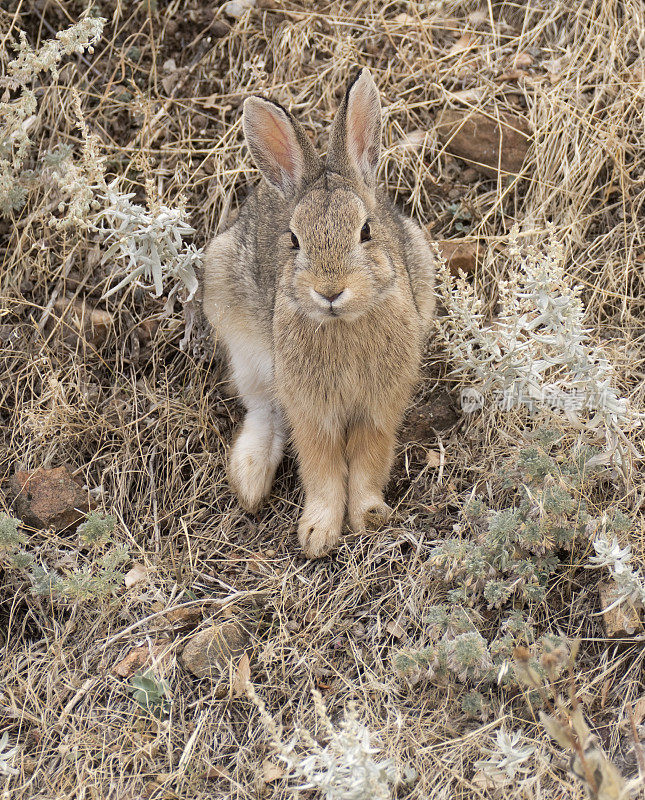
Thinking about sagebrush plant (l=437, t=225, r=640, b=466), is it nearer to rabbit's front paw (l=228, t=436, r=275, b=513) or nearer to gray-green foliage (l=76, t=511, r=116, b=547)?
rabbit's front paw (l=228, t=436, r=275, b=513)

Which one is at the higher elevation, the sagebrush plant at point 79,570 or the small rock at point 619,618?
the small rock at point 619,618

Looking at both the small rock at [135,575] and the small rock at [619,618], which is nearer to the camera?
the small rock at [619,618]

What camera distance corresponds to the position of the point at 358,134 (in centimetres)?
390

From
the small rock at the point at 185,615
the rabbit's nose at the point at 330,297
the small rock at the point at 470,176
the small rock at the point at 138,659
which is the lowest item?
the small rock at the point at 138,659

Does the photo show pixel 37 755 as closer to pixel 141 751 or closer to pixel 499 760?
pixel 141 751

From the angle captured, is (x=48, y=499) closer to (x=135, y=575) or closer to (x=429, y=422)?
(x=135, y=575)

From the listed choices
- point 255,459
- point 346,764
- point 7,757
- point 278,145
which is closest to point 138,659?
point 7,757

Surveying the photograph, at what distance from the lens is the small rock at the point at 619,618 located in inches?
131

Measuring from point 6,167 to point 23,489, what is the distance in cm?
163

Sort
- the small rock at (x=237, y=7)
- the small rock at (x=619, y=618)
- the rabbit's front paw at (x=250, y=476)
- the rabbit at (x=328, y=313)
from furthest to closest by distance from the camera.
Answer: the small rock at (x=237, y=7) < the rabbit's front paw at (x=250, y=476) < the rabbit at (x=328, y=313) < the small rock at (x=619, y=618)

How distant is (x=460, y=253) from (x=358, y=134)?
1.02 meters

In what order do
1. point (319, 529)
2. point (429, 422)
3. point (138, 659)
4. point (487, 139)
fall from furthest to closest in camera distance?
1. point (487, 139)
2. point (429, 422)
3. point (319, 529)
4. point (138, 659)

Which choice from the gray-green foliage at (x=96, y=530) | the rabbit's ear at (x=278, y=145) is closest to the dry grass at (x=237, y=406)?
the gray-green foliage at (x=96, y=530)

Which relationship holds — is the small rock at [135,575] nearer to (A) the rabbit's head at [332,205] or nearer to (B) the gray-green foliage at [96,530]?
(B) the gray-green foliage at [96,530]
